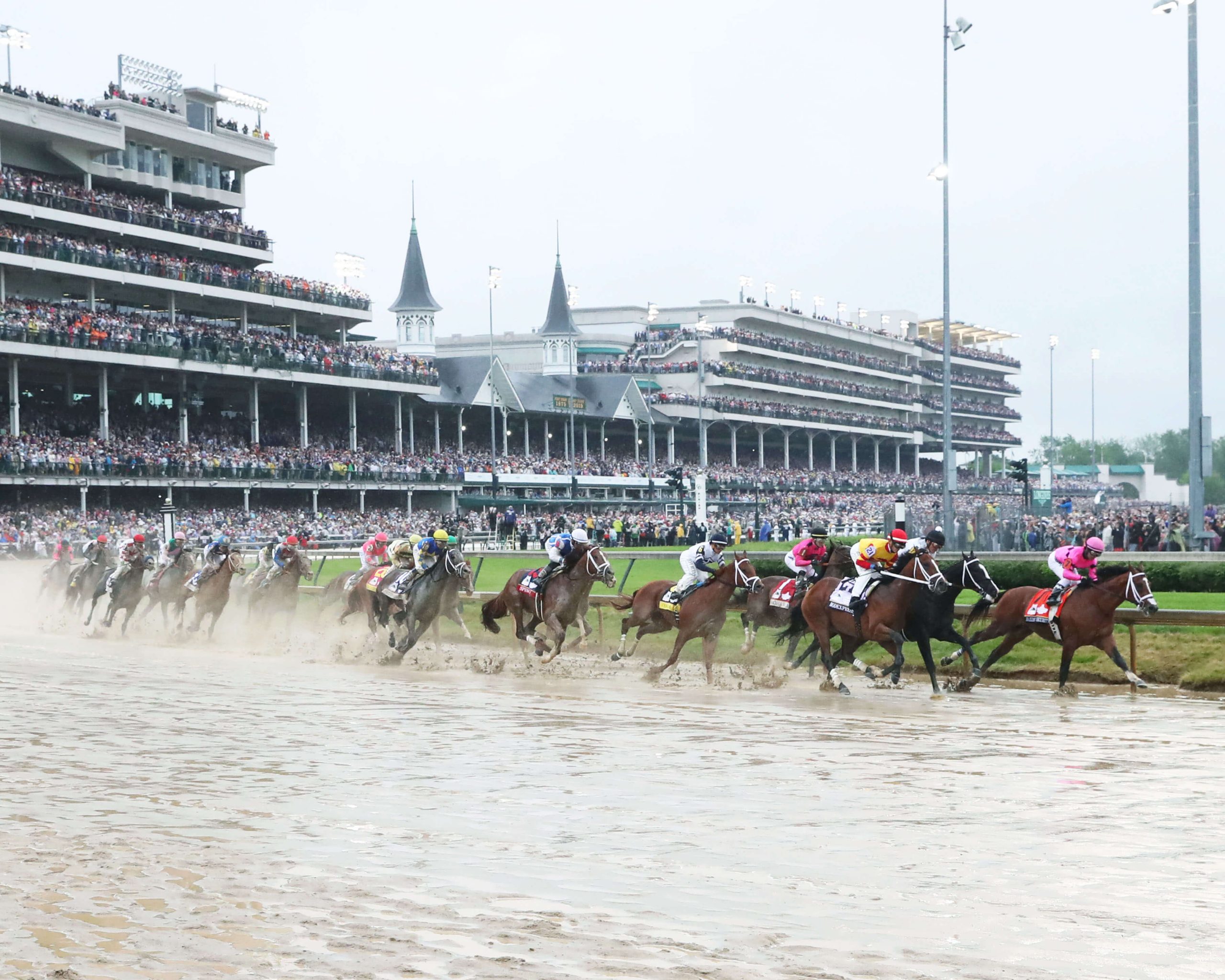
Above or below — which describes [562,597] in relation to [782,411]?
below

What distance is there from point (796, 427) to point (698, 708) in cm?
8296

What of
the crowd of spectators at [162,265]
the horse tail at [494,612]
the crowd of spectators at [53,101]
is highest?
the crowd of spectators at [53,101]

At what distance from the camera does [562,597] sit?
18156mm

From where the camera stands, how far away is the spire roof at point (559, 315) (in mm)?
90188

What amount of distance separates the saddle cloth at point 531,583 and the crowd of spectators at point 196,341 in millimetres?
36150

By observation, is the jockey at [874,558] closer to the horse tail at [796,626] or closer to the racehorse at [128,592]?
the horse tail at [796,626]

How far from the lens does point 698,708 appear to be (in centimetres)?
1409

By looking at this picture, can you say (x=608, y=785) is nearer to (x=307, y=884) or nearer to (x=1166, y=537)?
(x=307, y=884)

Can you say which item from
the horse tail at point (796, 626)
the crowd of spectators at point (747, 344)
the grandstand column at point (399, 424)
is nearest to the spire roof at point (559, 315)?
the crowd of spectators at point (747, 344)

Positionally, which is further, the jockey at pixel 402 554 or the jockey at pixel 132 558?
the jockey at pixel 132 558

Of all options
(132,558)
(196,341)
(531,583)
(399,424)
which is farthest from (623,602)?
(399,424)

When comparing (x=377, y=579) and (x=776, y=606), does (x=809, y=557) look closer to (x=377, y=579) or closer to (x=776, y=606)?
(x=776, y=606)

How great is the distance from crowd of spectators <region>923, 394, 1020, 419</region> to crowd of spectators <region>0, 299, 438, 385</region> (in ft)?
210

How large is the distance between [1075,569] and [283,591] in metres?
12.7
